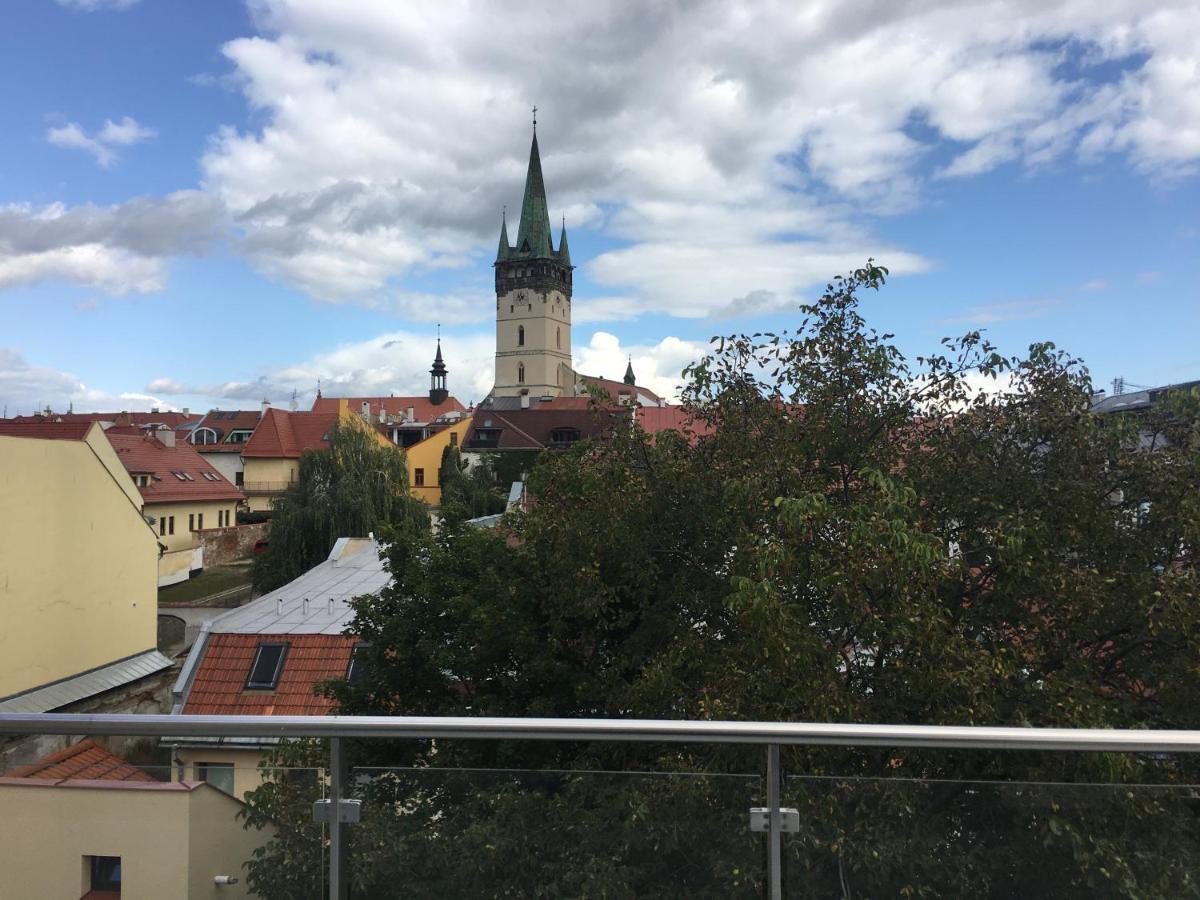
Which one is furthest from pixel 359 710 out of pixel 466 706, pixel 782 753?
pixel 782 753

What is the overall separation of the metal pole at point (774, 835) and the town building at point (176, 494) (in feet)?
140

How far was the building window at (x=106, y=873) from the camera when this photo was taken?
2.66 metres

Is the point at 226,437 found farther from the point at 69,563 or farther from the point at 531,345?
the point at 69,563

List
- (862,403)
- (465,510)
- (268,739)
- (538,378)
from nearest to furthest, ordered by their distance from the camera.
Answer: (268,739) → (862,403) → (465,510) → (538,378)

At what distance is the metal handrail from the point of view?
7.54 ft

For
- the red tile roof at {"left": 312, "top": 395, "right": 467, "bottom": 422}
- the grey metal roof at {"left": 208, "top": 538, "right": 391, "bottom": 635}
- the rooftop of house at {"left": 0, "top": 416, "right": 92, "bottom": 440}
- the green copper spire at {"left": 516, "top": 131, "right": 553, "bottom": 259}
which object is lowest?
the grey metal roof at {"left": 208, "top": 538, "right": 391, "bottom": 635}

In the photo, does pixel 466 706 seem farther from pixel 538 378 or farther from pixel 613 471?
pixel 538 378

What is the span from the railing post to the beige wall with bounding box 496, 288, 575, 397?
109 m

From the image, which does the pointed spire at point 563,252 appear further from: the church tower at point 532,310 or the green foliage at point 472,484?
the green foliage at point 472,484

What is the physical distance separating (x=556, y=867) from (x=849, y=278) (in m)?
6.66

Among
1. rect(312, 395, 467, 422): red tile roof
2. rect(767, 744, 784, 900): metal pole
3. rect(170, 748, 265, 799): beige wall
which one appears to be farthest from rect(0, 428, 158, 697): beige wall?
rect(312, 395, 467, 422): red tile roof

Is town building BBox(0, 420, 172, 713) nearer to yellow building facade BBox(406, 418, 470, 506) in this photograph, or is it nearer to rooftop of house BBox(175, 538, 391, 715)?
rooftop of house BBox(175, 538, 391, 715)

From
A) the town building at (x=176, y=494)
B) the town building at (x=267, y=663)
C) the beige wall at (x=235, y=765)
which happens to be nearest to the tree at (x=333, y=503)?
the town building at (x=176, y=494)

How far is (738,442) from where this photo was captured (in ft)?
27.2
